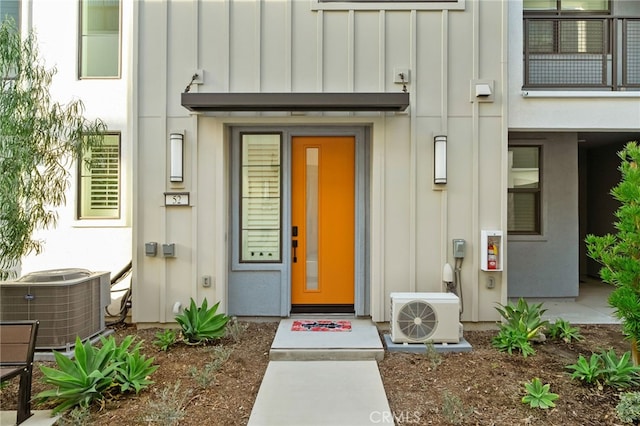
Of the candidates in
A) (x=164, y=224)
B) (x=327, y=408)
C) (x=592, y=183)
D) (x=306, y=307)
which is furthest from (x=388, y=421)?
(x=592, y=183)

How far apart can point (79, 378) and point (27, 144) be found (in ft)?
10.0

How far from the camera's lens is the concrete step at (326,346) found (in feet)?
14.5

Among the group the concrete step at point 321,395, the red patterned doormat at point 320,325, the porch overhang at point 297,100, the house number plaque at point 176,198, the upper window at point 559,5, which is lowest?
the concrete step at point 321,395

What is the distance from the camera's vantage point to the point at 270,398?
355 cm

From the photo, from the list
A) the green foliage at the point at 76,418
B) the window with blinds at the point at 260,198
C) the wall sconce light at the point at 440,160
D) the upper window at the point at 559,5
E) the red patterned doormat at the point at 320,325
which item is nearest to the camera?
the green foliage at the point at 76,418

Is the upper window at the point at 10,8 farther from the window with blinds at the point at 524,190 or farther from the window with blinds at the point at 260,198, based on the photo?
the window with blinds at the point at 524,190

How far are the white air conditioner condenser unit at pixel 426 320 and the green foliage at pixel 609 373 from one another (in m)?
1.30

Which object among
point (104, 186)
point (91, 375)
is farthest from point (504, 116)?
point (104, 186)

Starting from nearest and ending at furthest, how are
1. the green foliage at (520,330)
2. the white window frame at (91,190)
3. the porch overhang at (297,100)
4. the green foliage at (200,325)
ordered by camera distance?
the green foliage at (520,330) < the green foliage at (200,325) < the porch overhang at (297,100) < the white window frame at (91,190)

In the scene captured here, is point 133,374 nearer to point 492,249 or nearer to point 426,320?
point 426,320

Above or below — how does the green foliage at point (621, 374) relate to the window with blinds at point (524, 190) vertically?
below

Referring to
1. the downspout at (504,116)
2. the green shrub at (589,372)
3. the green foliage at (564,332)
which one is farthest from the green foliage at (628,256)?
the downspout at (504,116)

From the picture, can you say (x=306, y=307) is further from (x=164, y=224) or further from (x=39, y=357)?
(x=39, y=357)

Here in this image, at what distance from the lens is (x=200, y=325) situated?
4.80 meters
